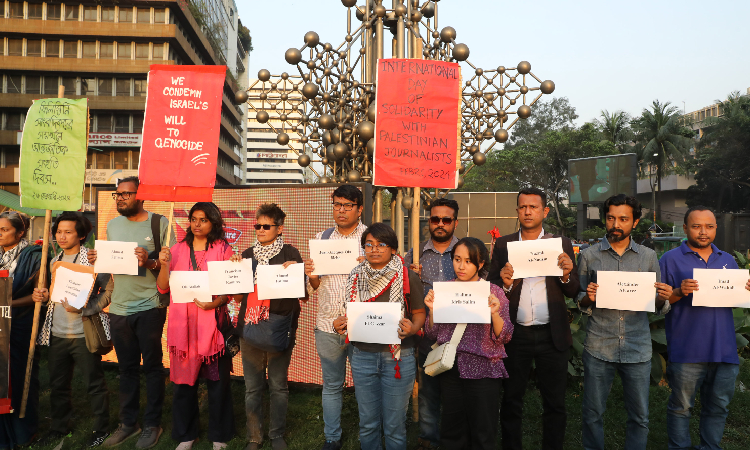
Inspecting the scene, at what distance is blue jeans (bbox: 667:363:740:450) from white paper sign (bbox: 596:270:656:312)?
2.20 feet

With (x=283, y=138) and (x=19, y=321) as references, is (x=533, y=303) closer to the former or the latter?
(x=283, y=138)

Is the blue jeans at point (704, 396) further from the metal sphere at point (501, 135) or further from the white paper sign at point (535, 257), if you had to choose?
the metal sphere at point (501, 135)

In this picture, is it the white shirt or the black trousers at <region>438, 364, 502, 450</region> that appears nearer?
the black trousers at <region>438, 364, 502, 450</region>

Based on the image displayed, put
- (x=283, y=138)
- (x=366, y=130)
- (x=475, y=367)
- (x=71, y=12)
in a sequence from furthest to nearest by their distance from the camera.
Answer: (x=71, y=12) < (x=283, y=138) < (x=366, y=130) < (x=475, y=367)

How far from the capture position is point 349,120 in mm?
6168

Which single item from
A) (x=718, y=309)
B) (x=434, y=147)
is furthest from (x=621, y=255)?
(x=434, y=147)

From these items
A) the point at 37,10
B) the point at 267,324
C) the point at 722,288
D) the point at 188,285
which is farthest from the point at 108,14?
the point at 722,288

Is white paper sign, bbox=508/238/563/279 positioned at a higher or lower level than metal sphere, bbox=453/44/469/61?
lower

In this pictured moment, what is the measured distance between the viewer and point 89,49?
43.5 m

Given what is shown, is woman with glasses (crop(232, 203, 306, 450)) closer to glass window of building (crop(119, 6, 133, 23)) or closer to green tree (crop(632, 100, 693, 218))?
glass window of building (crop(119, 6, 133, 23))

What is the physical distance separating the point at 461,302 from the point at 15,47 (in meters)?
52.4

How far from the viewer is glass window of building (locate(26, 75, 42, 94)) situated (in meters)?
43.3

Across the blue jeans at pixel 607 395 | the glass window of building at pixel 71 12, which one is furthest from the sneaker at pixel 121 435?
the glass window of building at pixel 71 12

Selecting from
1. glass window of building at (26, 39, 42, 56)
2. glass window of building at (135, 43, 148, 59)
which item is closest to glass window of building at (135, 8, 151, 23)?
glass window of building at (135, 43, 148, 59)
